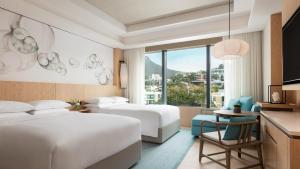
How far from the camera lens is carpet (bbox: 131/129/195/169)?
2433mm

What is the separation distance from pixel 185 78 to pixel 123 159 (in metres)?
3.63

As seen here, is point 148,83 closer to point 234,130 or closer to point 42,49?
point 42,49

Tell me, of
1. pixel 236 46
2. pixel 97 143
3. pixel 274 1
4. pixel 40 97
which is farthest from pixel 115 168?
pixel 274 1

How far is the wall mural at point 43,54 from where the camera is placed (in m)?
2.92

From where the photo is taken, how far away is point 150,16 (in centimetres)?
414

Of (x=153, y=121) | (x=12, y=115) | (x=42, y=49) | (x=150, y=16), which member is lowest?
(x=153, y=121)

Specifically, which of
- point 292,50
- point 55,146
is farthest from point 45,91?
point 292,50

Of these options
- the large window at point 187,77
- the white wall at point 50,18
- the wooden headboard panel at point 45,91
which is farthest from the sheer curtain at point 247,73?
the wooden headboard panel at point 45,91

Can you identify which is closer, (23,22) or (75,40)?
(23,22)

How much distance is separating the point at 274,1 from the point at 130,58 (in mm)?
4048

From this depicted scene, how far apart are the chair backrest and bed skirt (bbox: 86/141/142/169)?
1199 mm

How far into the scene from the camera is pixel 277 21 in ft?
9.91

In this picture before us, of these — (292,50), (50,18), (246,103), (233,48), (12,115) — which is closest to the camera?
(292,50)

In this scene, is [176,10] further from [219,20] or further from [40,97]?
[40,97]
